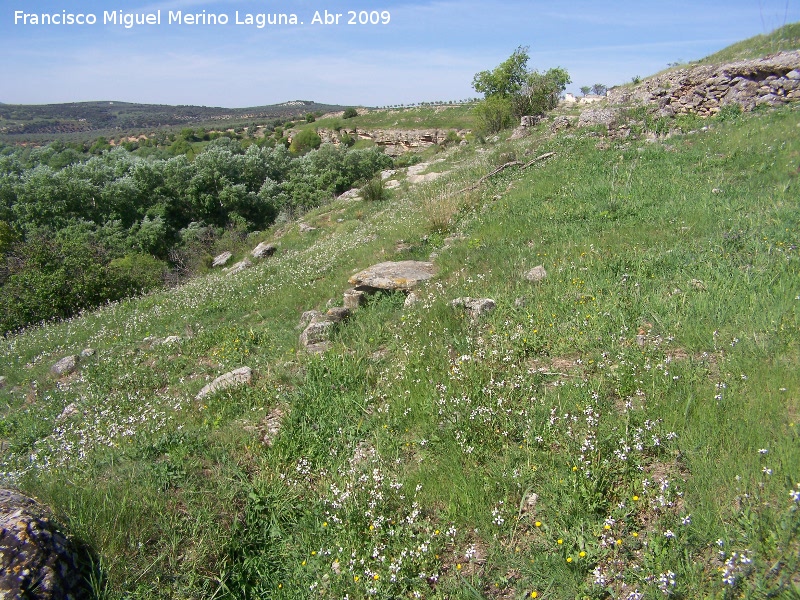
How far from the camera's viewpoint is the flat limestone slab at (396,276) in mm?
7930

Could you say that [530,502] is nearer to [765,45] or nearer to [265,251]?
[265,251]

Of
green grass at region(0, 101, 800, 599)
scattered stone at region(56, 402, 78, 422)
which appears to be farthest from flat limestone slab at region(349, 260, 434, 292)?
scattered stone at region(56, 402, 78, 422)

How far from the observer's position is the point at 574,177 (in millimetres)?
11352

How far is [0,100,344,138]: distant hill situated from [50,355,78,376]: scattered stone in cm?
11494

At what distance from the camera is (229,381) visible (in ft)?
20.3

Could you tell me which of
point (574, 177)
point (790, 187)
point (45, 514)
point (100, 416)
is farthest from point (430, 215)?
point (45, 514)

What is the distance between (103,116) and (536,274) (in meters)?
153

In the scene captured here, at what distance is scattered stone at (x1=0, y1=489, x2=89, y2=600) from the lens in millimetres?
2637

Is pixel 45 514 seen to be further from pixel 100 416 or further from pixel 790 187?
pixel 790 187

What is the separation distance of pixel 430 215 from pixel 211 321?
18.4ft

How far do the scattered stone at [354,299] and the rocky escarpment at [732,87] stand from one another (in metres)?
13.6

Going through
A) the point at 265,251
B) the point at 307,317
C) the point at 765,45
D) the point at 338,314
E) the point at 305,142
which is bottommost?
the point at 265,251

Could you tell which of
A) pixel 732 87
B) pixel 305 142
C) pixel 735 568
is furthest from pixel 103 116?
pixel 735 568

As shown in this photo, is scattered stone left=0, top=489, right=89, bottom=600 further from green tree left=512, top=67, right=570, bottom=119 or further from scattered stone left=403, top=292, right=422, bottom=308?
green tree left=512, top=67, right=570, bottom=119
